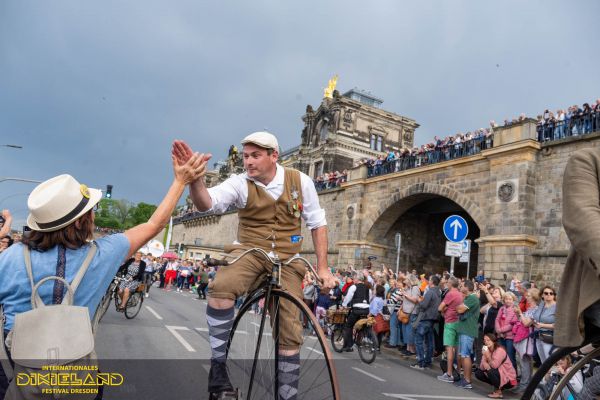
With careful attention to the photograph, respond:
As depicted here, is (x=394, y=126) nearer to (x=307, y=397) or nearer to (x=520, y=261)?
(x=520, y=261)

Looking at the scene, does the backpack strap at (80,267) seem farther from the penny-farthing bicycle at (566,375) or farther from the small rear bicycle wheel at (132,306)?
the small rear bicycle wheel at (132,306)

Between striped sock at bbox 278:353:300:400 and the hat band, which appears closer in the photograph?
the hat band

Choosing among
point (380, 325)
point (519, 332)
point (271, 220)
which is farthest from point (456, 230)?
point (271, 220)

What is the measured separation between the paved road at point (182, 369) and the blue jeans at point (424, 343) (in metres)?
0.36

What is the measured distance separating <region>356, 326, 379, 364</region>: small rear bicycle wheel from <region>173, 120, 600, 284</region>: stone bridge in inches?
377

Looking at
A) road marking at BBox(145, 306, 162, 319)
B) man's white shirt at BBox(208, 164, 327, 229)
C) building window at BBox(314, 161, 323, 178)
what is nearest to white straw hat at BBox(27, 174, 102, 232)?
man's white shirt at BBox(208, 164, 327, 229)

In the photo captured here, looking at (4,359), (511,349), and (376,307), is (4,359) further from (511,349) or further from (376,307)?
(376,307)

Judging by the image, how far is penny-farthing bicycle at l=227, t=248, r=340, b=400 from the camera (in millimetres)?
3549

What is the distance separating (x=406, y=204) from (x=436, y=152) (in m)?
3.63

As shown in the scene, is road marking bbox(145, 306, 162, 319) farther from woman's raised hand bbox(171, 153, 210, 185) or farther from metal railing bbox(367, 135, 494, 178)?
metal railing bbox(367, 135, 494, 178)

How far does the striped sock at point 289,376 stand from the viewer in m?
3.51

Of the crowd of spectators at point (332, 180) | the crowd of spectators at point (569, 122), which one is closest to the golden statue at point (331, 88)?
the crowd of spectators at point (332, 180)

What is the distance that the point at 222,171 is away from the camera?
81.2 meters

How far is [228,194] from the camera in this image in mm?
3873
